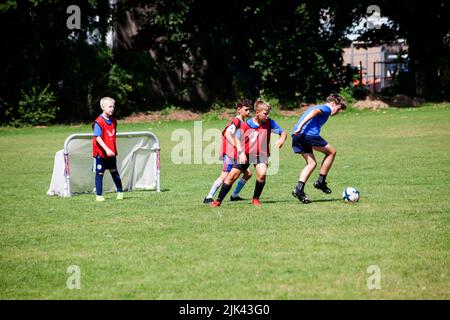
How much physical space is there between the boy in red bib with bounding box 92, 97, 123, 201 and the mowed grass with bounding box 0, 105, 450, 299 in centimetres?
40

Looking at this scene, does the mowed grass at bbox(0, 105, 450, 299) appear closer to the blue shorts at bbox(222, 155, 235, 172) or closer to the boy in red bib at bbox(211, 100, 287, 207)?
the boy in red bib at bbox(211, 100, 287, 207)

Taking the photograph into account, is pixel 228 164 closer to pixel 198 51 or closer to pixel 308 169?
pixel 308 169

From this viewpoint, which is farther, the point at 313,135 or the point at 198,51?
the point at 198,51

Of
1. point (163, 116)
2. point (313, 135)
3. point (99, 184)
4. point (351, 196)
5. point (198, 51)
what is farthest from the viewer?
point (198, 51)

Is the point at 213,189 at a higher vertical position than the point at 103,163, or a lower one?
lower

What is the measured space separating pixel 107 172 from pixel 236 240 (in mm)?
6638

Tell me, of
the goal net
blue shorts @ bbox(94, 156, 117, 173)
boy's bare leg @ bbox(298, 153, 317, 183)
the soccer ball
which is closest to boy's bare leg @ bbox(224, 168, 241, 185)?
boy's bare leg @ bbox(298, 153, 317, 183)

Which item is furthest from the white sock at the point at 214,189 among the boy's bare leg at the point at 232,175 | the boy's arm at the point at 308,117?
the boy's arm at the point at 308,117

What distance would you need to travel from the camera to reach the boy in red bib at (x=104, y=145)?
13.2 metres

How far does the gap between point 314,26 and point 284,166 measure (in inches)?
764

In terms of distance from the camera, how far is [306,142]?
1252 centimetres

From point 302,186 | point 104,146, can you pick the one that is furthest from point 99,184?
point 302,186

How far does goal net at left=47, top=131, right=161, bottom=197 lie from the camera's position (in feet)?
46.5

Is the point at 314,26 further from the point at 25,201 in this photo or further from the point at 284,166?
the point at 25,201
